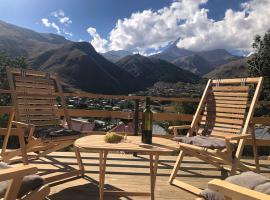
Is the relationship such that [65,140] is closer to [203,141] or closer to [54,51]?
[203,141]

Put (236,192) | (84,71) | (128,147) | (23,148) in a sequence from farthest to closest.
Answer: (84,71), (23,148), (128,147), (236,192)

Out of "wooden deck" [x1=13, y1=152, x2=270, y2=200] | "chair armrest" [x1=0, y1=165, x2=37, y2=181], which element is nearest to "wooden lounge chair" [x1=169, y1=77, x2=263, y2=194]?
"wooden deck" [x1=13, y1=152, x2=270, y2=200]

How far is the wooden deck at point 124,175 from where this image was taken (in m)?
3.02

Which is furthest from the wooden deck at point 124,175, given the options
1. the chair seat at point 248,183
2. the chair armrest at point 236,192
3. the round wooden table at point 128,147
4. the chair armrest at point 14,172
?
the chair armrest at point 236,192

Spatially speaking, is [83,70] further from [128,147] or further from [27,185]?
[27,185]

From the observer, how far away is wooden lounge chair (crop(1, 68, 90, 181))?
315 centimetres

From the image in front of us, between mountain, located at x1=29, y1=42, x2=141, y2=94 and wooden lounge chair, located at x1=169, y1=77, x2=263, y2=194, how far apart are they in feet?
228

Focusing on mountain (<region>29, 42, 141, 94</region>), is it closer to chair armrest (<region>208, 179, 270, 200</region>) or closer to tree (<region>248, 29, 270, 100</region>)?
tree (<region>248, 29, 270, 100</region>)

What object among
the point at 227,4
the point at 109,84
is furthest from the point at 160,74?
the point at 227,4

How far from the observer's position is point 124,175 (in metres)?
3.63

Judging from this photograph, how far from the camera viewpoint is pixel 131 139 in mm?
2951

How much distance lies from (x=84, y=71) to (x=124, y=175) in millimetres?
77863

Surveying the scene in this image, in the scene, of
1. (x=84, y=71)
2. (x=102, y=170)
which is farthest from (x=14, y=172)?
(x=84, y=71)

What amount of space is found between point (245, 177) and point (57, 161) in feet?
9.06
